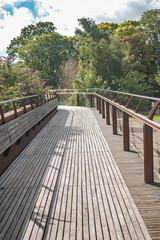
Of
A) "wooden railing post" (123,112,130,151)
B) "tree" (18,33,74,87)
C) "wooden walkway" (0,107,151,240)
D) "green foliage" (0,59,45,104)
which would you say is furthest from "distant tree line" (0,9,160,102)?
"wooden walkway" (0,107,151,240)

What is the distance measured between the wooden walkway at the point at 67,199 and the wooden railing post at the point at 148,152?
15.1 inches

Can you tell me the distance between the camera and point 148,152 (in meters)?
3.45

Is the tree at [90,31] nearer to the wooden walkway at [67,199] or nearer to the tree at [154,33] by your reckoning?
the tree at [154,33]

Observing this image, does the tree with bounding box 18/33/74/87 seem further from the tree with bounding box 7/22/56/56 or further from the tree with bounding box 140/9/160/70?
the tree with bounding box 140/9/160/70

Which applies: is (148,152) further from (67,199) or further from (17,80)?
(17,80)

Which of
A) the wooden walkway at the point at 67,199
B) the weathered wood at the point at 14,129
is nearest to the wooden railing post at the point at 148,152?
the wooden walkway at the point at 67,199

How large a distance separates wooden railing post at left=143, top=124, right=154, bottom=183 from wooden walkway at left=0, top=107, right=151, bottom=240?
38cm

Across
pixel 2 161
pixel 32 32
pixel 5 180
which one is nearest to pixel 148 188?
pixel 5 180

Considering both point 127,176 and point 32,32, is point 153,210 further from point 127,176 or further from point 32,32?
point 32,32

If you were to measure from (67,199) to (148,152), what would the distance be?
1.28m

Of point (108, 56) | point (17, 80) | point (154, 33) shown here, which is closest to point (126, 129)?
point (17, 80)

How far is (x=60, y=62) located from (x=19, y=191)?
1438 inches

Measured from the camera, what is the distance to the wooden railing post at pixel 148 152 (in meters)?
3.40

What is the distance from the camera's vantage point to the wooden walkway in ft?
8.18
